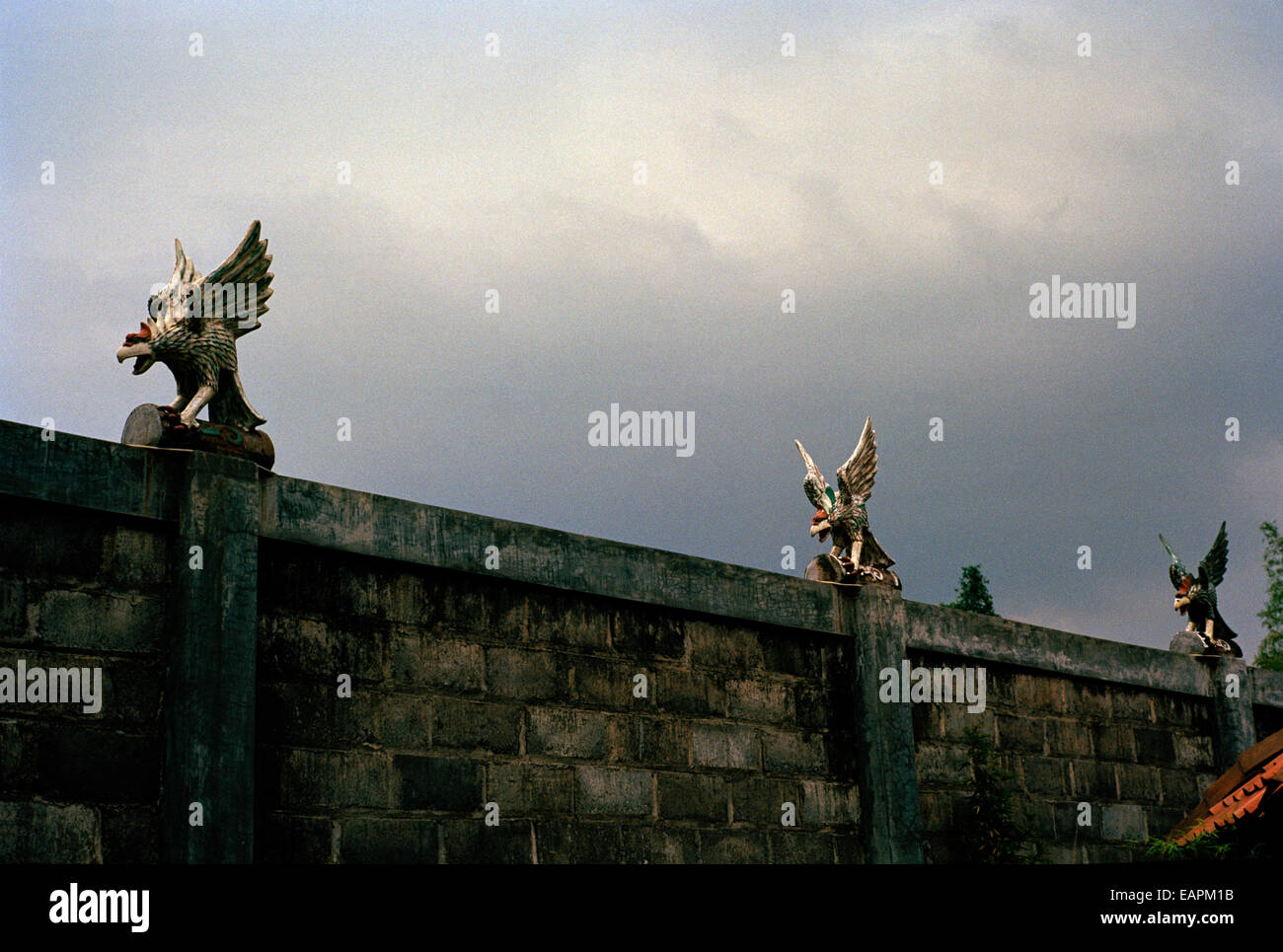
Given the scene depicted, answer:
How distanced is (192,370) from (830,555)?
4820mm

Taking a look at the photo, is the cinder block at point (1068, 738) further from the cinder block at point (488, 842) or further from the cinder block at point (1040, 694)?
the cinder block at point (488, 842)

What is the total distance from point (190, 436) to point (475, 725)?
217cm

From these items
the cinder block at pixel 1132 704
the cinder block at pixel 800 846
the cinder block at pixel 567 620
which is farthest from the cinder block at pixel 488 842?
the cinder block at pixel 1132 704

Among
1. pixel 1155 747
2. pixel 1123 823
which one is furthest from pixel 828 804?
pixel 1155 747

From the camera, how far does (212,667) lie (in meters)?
7.00

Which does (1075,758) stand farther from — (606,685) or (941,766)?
(606,685)

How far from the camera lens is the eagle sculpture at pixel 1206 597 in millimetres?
13438

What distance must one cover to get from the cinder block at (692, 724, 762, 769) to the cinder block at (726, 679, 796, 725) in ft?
0.37

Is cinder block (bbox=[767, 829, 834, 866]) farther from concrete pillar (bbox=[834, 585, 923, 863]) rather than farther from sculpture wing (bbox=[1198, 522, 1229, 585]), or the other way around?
sculpture wing (bbox=[1198, 522, 1229, 585])

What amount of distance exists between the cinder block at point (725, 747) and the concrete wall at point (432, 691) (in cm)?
2

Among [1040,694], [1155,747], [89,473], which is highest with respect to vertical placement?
[89,473]

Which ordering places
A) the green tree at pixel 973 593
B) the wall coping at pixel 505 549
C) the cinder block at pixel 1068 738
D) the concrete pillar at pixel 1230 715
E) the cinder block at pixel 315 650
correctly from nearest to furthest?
the wall coping at pixel 505 549
the cinder block at pixel 315 650
the cinder block at pixel 1068 738
the concrete pillar at pixel 1230 715
the green tree at pixel 973 593

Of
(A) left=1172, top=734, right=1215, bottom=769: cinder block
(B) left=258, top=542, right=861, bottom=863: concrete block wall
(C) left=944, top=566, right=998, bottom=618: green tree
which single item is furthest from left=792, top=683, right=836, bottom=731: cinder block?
(C) left=944, top=566, right=998, bottom=618: green tree
